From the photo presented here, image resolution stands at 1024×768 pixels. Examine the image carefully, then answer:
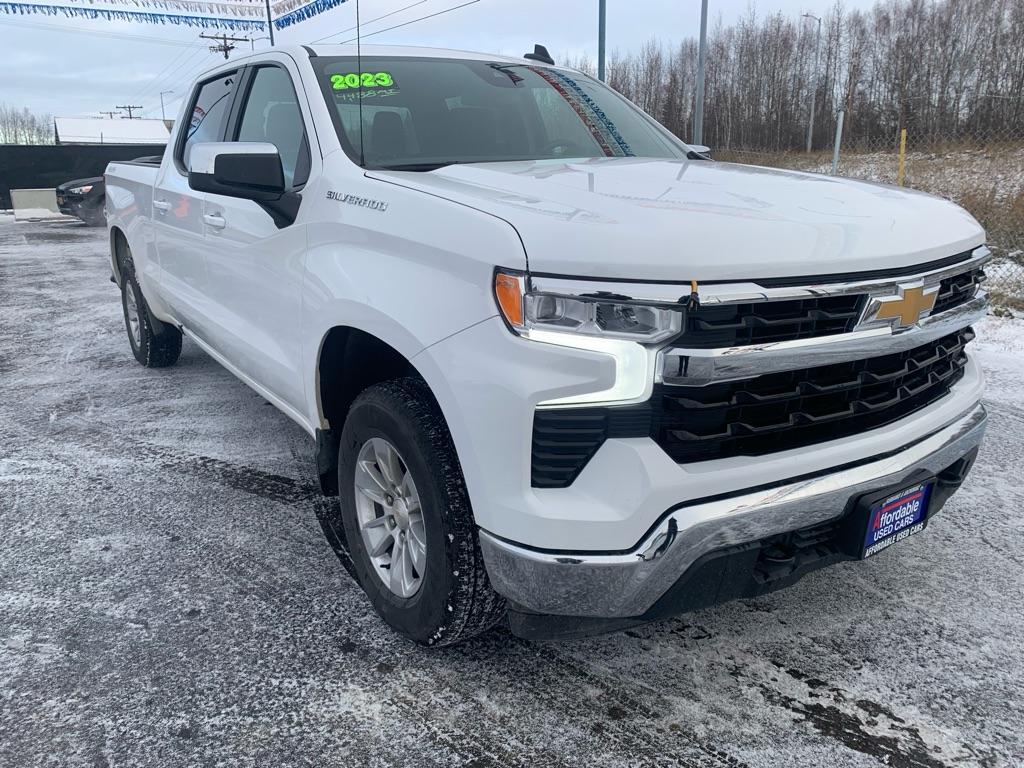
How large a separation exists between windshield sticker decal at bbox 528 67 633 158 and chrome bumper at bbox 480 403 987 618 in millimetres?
1834

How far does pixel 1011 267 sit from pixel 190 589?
8.32 meters

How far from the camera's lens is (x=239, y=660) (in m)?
2.41

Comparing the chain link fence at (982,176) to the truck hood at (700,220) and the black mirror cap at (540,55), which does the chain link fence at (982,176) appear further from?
the truck hood at (700,220)

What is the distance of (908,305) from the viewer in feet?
6.86

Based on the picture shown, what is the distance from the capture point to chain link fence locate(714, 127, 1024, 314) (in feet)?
26.4

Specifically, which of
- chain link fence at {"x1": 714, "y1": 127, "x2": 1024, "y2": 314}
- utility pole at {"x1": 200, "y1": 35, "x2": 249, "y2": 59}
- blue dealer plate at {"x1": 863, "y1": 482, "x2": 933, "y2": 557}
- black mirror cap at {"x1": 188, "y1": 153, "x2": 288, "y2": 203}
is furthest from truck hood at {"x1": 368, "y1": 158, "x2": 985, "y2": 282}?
utility pole at {"x1": 200, "y1": 35, "x2": 249, "y2": 59}

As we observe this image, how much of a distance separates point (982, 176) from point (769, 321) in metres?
10.5

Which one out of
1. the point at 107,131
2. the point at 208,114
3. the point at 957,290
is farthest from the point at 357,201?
the point at 107,131

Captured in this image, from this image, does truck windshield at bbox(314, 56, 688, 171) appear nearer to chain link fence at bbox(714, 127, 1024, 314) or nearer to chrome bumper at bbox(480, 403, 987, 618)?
chrome bumper at bbox(480, 403, 987, 618)

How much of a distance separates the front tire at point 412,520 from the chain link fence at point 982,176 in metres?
6.77

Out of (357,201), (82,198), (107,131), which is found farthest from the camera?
(107,131)

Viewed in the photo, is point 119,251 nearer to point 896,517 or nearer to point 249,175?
point 249,175

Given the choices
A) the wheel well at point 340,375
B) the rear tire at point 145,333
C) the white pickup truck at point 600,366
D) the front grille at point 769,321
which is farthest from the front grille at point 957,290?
the rear tire at point 145,333

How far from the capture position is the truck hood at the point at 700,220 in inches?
70.6
